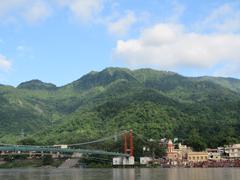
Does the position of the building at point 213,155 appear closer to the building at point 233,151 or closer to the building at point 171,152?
the building at point 233,151

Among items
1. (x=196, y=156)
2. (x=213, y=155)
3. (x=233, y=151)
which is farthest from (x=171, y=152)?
(x=233, y=151)

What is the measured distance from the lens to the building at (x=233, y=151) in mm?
91200

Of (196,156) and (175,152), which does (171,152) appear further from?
(196,156)

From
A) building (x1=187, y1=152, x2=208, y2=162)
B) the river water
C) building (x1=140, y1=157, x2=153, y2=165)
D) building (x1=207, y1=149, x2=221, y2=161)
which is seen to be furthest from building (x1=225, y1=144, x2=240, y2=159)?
the river water

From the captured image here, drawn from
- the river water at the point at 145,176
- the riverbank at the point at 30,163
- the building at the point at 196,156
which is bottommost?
the river water at the point at 145,176

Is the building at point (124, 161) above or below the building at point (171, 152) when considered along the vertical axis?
below

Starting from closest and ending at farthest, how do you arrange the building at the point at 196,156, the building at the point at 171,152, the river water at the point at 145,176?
the river water at the point at 145,176, the building at the point at 196,156, the building at the point at 171,152

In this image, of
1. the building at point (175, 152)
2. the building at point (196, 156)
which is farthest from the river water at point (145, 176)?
the building at point (175, 152)

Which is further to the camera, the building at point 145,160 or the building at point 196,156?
the building at point 196,156

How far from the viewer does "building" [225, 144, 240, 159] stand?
91.2 meters

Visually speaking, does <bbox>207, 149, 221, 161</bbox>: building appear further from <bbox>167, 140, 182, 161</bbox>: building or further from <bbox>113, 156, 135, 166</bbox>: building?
<bbox>113, 156, 135, 166</bbox>: building

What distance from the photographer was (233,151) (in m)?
92.3

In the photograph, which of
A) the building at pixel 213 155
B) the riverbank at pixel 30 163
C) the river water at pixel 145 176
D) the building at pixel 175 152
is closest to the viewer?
the river water at pixel 145 176

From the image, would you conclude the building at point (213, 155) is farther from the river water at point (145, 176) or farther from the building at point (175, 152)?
the river water at point (145, 176)
